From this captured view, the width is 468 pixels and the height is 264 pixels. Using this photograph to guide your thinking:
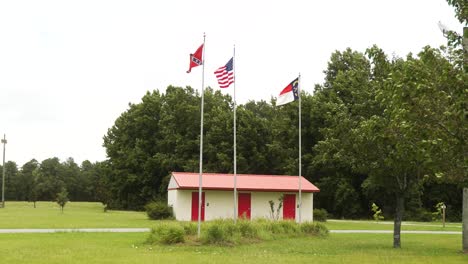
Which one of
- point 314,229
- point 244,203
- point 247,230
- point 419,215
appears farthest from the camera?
point 419,215

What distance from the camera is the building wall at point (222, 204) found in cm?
3772

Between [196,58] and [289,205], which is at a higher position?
[196,58]

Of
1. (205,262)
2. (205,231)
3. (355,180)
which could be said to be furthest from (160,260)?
(355,180)

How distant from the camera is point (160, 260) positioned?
14.2 meters

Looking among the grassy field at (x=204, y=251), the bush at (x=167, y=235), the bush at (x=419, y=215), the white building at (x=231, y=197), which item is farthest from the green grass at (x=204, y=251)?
the bush at (x=419, y=215)

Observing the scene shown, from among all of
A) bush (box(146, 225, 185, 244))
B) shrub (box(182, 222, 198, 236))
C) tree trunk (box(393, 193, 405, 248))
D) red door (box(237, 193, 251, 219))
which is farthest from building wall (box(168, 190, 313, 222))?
bush (box(146, 225, 185, 244))

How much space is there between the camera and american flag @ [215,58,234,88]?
887 inches

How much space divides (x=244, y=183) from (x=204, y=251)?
22.4 m

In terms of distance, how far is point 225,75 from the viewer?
22578 mm

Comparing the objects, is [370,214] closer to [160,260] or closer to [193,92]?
[193,92]

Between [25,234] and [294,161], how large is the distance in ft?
114

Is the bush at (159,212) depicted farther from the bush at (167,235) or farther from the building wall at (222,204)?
the bush at (167,235)

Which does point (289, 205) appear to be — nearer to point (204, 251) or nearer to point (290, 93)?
point (290, 93)

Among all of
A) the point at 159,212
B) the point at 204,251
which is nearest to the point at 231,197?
the point at 159,212
